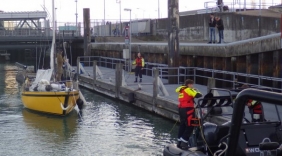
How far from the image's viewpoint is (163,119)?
19.8 meters

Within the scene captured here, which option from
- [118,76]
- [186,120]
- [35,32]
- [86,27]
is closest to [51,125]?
[118,76]

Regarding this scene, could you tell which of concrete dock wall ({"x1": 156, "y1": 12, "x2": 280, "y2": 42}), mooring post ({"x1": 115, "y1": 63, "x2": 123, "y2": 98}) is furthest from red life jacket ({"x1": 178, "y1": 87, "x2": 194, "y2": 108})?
concrete dock wall ({"x1": 156, "y1": 12, "x2": 280, "y2": 42})

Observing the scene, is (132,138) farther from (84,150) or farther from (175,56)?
(175,56)

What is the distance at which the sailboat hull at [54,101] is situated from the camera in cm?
2108

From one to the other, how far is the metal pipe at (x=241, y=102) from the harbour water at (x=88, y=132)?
11022 mm

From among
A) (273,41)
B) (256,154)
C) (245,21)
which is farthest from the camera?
(245,21)

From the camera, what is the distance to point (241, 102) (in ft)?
10.9

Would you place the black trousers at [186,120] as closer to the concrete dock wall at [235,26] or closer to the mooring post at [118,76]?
the mooring post at [118,76]

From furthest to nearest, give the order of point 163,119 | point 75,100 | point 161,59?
point 161,59
point 75,100
point 163,119

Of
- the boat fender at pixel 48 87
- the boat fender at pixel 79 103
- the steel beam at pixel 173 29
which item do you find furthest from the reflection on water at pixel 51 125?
the steel beam at pixel 173 29

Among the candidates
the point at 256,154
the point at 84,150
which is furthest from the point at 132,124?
the point at 256,154

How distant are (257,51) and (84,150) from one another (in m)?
8.32

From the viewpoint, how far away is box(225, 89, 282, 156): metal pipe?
312 centimetres

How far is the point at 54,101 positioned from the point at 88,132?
152 inches
